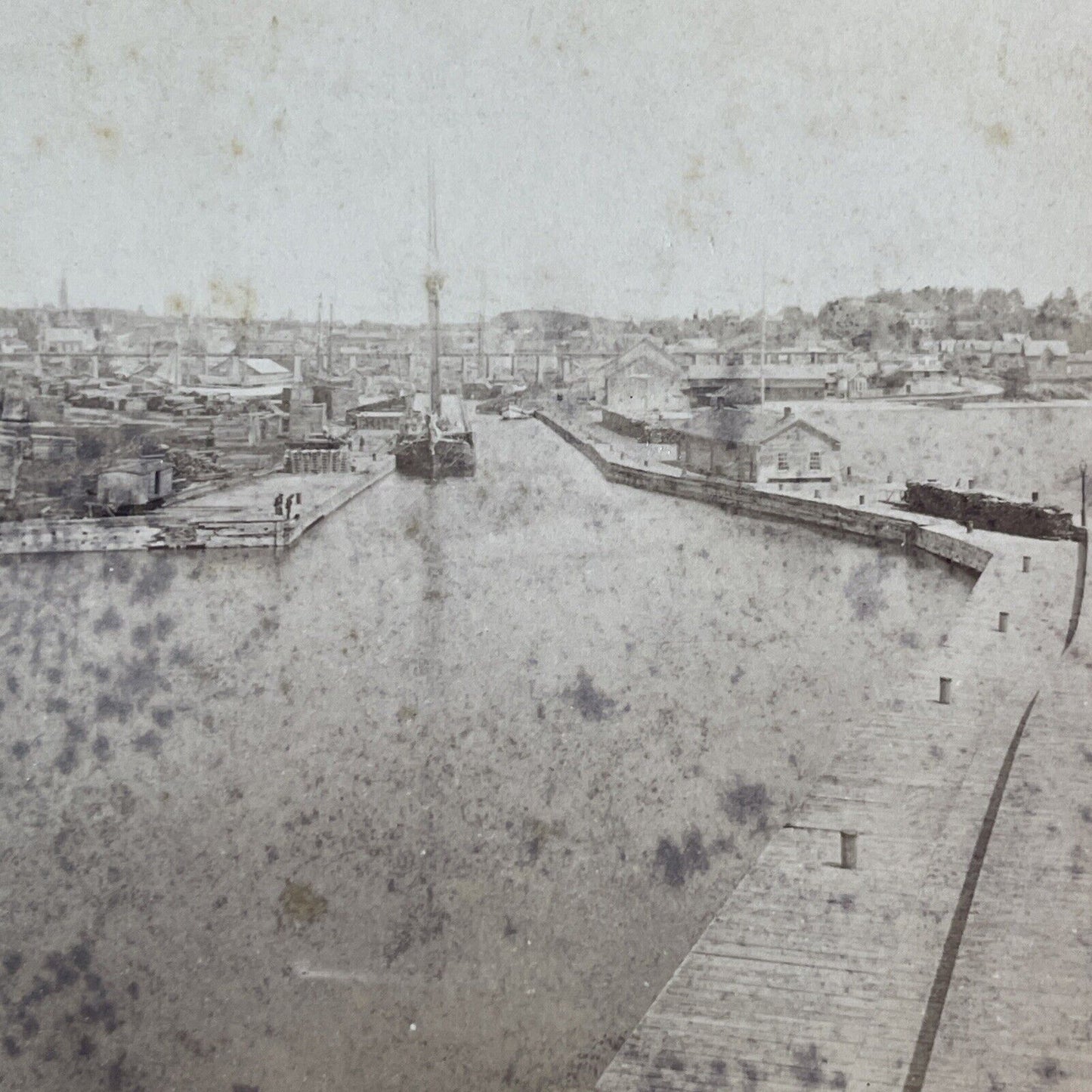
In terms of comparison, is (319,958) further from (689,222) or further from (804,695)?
(689,222)

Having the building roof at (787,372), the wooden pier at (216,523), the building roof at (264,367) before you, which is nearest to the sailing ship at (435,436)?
the wooden pier at (216,523)

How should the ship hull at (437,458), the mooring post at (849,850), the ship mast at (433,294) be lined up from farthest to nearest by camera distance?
the ship hull at (437,458) < the ship mast at (433,294) < the mooring post at (849,850)

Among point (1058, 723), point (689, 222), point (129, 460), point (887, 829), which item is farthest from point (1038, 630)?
point (129, 460)

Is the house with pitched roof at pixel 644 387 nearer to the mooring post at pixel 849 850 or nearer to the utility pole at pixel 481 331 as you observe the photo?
the utility pole at pixel 481 331

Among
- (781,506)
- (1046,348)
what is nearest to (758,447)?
(781,506)

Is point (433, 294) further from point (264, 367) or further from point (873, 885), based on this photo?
point (873, 885)

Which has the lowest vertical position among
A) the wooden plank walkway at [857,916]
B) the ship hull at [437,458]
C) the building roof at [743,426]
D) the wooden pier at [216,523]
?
the wooden plank walkway at [857,916]
